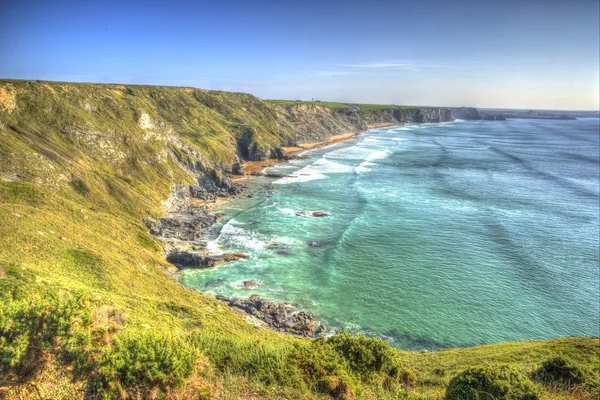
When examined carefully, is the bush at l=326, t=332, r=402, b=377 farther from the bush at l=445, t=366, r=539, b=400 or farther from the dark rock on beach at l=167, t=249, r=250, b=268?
the dark rock on beach at l=167, t=249, r=250, b=268

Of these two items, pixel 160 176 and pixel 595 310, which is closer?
pixel 595 310

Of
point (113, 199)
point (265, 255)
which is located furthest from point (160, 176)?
point (265, 255)

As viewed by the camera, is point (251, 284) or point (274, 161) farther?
point (274, 161)

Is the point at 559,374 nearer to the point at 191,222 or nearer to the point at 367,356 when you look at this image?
the point at 367,356

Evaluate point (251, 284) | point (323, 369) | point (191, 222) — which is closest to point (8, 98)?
point (191, 222)

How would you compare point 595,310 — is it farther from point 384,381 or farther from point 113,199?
point 113,199
